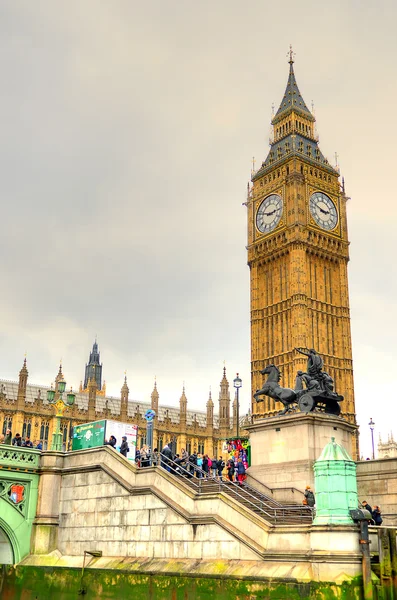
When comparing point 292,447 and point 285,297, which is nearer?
point 292,447

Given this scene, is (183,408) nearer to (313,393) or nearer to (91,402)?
(91,402)

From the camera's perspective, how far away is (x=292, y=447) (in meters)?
26.2

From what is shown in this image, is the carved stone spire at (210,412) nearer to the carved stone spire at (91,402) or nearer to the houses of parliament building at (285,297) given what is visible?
the houses of parliament building at (285,297)

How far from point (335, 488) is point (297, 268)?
→ 63.4 meters

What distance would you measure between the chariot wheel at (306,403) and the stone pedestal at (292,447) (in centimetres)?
49

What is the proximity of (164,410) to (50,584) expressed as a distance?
70806 millimetres

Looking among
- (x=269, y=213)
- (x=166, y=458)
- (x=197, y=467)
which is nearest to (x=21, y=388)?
(x=269, y=213)

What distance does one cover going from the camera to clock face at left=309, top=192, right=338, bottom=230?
8469 cm

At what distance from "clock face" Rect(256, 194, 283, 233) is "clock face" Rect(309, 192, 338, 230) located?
4.21 m

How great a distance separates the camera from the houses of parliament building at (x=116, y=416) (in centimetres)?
7900

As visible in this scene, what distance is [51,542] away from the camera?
2762 centimetres

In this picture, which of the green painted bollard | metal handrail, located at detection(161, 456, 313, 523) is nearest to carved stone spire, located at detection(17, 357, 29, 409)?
metal handrail, located at detection(161, 456, 313, 523)

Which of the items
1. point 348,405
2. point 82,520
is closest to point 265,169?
point 348,405

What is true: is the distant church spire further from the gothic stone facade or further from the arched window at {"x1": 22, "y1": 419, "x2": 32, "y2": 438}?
the arched window at {"x1": 22, "y1": 419, "x2": 32, "y2": 438}
